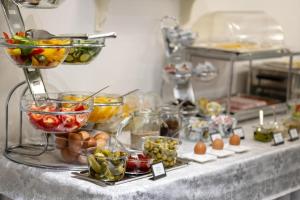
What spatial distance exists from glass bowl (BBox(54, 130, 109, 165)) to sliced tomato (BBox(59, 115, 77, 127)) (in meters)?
0.07

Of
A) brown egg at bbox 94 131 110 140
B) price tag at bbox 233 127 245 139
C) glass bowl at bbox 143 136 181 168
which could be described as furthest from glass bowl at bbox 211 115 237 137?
brown egg at bbox 94 131 110 140

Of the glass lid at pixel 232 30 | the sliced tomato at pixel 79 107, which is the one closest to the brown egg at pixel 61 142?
the sliced tomato at pixel 79 107

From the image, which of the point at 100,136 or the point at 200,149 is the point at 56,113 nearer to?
the point at 100,136

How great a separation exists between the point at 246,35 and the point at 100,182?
131 centimetres

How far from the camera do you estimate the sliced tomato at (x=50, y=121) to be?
1460mm

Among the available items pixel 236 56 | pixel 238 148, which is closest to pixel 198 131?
pixel 238 148

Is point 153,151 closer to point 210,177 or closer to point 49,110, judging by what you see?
point 210,177

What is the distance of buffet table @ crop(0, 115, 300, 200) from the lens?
4.65 feet

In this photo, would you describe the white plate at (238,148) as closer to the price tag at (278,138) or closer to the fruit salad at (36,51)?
the price tag at (278,138)

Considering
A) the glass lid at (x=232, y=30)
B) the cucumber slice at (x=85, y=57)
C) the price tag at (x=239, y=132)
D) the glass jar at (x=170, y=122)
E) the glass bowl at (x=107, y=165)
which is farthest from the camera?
the glass lid at (x=232, y=30)

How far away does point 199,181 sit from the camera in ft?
5.13

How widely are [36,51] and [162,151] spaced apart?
1.51 ft

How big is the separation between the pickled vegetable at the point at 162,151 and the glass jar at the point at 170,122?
26 centimetres

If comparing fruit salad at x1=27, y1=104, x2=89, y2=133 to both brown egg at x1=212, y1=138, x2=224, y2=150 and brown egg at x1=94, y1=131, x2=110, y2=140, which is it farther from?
brown egg at x1=212, y1=138, x2=224, y2=150
